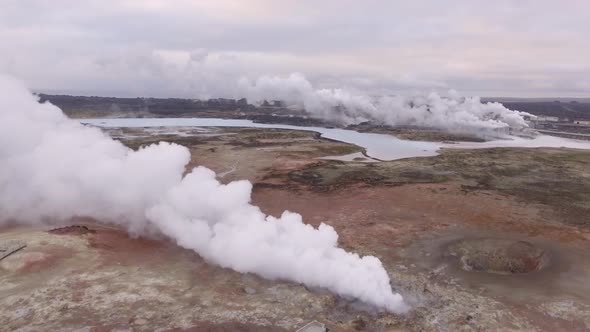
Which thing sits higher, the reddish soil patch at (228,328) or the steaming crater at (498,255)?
the steaming crater at (498,255)

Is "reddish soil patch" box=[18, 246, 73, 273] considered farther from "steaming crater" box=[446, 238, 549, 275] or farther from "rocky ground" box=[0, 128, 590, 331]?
"steaming crater" box=[446, 238, 549, 275]

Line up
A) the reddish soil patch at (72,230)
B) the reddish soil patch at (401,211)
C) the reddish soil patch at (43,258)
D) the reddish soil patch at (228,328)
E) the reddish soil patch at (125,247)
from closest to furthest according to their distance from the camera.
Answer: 1. the reddish soil patch at (228,328)
2. the reddish soil patch at (43,258)
3. the reddish soil patch at (125,247)
4. the reddish soil patch at (72,230)
5. the reddish soil patch at (401,211)

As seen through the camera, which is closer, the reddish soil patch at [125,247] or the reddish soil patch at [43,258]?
the reddish soil patch at [43,258]

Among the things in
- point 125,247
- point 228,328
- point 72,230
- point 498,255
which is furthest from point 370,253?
point 72,230

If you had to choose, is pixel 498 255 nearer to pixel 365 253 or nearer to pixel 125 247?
pixel 365 253

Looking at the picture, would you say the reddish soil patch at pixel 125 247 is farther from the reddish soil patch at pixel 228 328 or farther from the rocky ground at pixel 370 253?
the reddish soil patch at pixel 228 328

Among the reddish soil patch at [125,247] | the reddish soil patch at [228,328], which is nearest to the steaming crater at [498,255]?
the reddish soil patch at [228,328]

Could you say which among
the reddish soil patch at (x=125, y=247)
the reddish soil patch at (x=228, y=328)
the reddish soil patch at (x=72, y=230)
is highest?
the reddish soil patch at (x=72, y=230)
